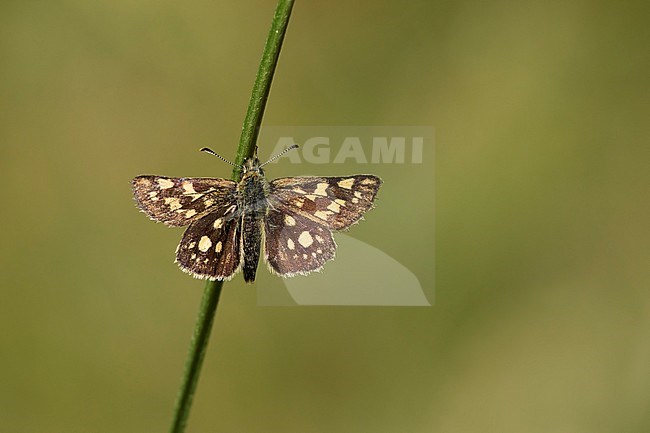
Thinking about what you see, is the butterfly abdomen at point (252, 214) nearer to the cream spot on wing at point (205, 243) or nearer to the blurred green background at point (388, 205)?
the cream spot on wing at point (205, 243)

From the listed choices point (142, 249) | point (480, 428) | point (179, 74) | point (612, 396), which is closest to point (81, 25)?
point (179, 74)

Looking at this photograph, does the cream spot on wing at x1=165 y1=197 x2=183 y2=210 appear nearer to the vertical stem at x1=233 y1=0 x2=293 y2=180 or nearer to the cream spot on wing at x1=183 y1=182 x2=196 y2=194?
the cream spot on wing at x1=183 y1=182 x2=196 y2=194

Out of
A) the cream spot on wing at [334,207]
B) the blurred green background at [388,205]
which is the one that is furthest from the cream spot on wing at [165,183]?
the blurred green background at [388,205]

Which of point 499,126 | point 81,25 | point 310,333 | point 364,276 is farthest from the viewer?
point 499,126

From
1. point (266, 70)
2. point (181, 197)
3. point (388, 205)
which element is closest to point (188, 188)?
point (181, 197)

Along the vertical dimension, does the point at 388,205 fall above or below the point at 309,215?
above

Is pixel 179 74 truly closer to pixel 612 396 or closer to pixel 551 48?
pixel 551 48

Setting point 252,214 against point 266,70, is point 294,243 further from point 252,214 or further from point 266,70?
point 266,70
